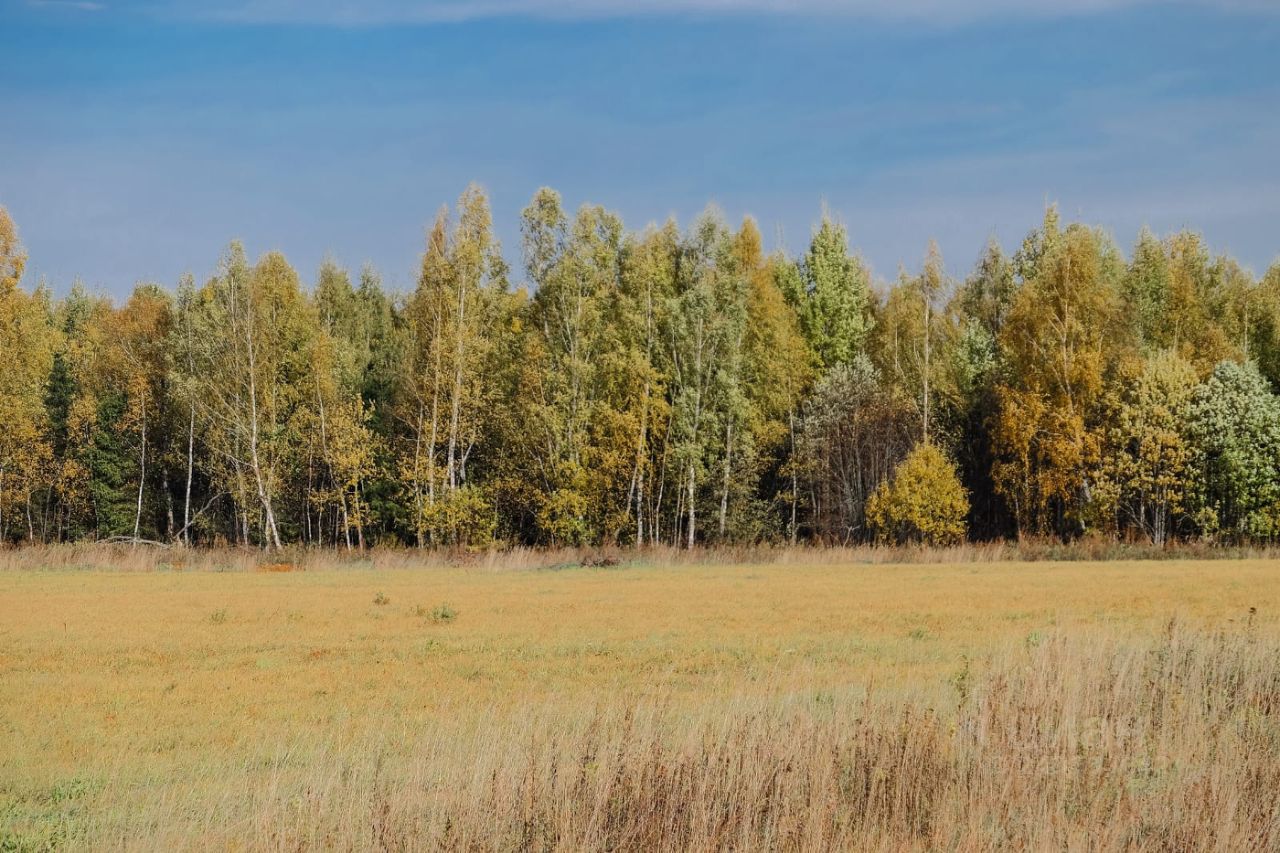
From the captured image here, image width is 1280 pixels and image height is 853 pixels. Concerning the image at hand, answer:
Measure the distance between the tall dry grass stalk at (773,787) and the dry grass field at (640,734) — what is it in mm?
33

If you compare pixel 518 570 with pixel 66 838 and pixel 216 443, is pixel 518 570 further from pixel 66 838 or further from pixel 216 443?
pixel 66 838

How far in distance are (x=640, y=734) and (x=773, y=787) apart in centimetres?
134

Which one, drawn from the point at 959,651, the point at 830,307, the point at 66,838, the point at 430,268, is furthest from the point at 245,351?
the point at 66,838

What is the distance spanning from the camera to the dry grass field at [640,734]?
27.9 ft

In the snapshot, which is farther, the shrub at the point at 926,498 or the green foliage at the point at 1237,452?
the shrub at the point at 926,498

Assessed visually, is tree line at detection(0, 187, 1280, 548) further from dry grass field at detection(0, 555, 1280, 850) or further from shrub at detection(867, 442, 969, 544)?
dry grass field at detection(0, 555, 1280, 850)

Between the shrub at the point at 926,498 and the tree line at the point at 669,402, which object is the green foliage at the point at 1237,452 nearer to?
the tree line at the point at 669,402

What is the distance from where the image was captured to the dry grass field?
8516mm

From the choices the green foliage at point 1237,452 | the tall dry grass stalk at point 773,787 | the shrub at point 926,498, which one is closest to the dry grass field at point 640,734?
the tall dry grass stalk at point 773,787

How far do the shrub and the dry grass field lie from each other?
30351 millimetres

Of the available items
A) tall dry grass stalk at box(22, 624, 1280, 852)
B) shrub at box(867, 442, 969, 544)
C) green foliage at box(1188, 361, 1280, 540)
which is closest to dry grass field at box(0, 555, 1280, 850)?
tall dry grass stalk at box(22, 624, 1280, 852)

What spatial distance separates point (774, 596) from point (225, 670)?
1797 centimetres

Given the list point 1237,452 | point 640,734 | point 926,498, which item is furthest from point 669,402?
point 640,734

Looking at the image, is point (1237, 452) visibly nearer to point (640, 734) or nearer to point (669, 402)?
point (669, 402)
